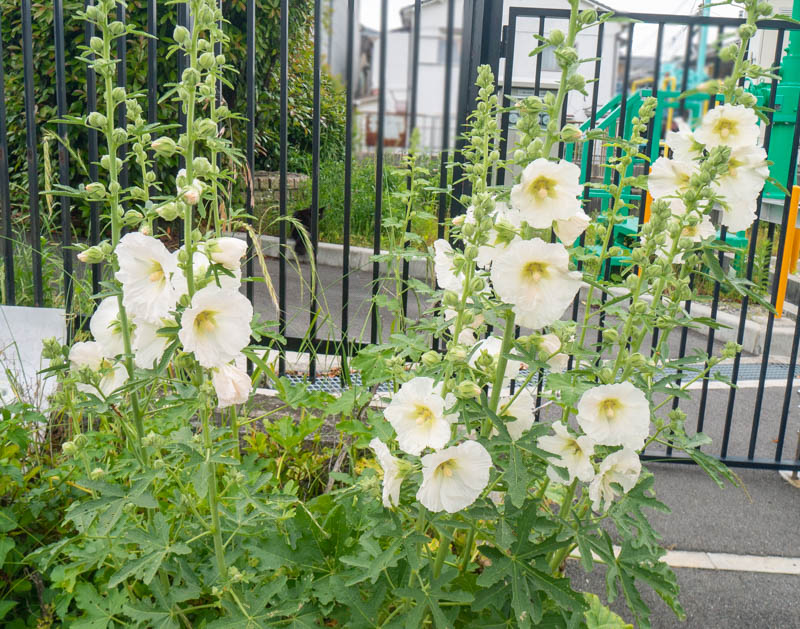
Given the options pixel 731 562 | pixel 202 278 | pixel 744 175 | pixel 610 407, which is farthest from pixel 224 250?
pixel 731 562

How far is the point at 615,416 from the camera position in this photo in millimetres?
1272

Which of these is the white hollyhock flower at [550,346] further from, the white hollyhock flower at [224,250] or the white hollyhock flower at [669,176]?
the white hollyhock flower at [224,250]

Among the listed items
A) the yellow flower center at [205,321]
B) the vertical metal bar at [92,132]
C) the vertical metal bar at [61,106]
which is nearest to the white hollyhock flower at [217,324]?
the yellow flower center at [205,321]

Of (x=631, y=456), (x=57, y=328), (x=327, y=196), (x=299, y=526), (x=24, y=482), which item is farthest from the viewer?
(x=327, y=196)

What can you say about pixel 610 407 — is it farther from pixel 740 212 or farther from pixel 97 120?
pixel 97 120

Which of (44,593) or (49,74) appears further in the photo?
(49,74)

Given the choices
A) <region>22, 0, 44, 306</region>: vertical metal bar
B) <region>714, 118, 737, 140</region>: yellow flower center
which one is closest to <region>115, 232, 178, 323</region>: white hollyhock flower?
<region>714, 118, 737, 140</region>: yellow flower center

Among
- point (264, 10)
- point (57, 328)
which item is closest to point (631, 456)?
point (57, 328)

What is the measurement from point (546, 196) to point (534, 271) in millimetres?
125

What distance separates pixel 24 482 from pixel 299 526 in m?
0.76

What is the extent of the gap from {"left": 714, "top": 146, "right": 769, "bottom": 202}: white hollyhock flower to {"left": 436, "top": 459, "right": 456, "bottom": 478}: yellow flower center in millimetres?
720

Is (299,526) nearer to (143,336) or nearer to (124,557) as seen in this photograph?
(124,557)

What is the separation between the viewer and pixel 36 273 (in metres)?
3.09

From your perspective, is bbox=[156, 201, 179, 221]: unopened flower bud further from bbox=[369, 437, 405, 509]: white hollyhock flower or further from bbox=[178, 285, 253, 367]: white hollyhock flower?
bbox=[369, 437, 405, 509]: white hollyhock flower
